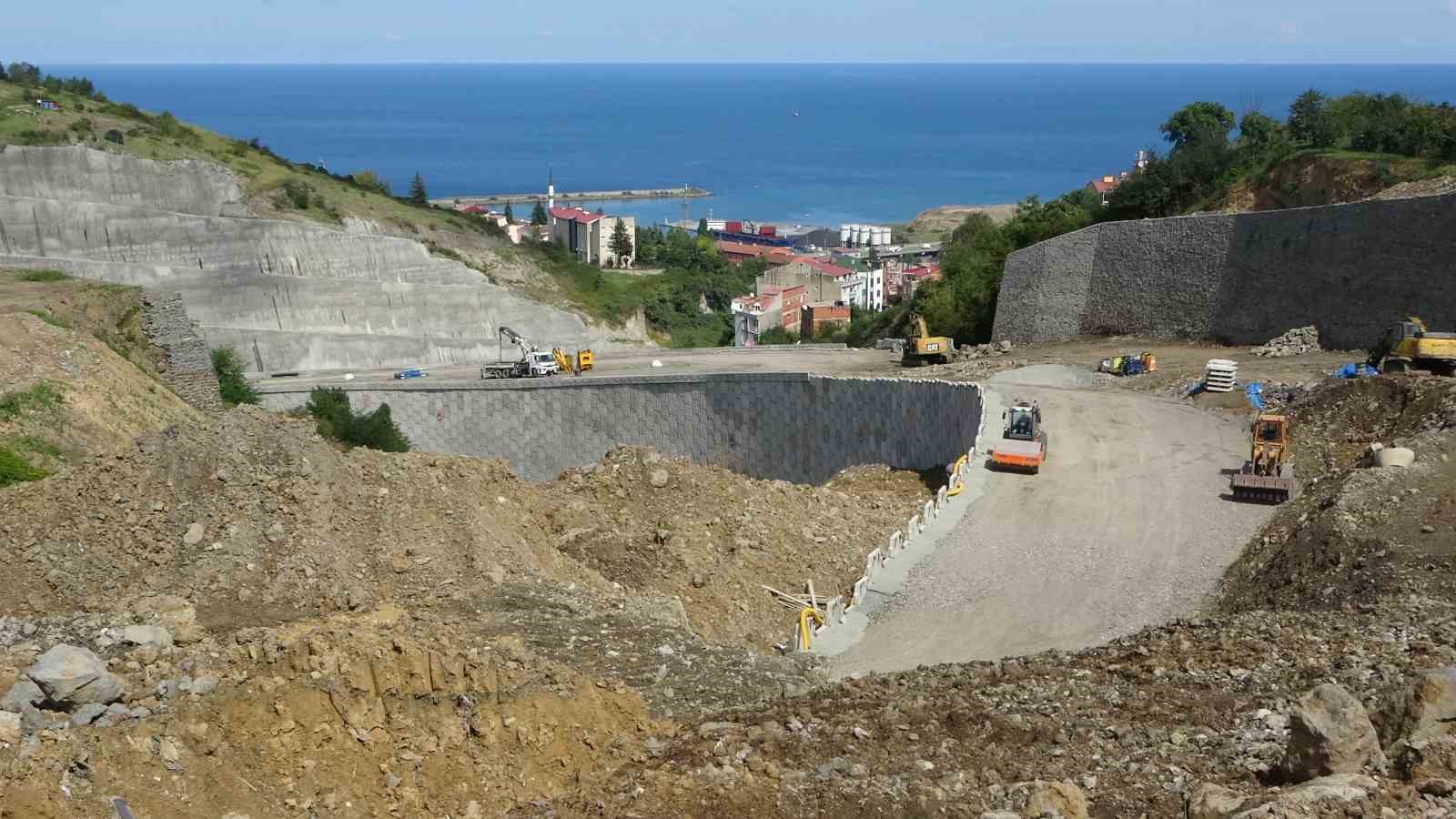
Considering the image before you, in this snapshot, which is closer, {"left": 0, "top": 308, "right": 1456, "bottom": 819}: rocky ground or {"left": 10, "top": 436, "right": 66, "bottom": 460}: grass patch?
{"left": 0, "top": 308, "right": 1456, "bottom": 819}: rocky ground

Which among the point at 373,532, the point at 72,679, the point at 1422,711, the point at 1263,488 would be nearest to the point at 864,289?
the point at 1263,488

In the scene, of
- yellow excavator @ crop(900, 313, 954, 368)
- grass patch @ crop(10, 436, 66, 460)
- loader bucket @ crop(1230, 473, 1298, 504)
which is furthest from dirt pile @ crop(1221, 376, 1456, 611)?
grass patch @ crop(10, 436, 66, 460)

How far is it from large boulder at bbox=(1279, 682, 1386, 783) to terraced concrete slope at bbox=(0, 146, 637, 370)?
115 feet

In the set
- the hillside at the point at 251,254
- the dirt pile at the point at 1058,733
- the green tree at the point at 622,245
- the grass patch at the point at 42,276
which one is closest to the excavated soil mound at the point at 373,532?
the dirt pile at the point at 1058,733

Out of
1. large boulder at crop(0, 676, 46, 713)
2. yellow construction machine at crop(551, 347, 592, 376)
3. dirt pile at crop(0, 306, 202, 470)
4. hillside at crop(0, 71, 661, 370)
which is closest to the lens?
large boulder at crop(0, 676, 46, 713)

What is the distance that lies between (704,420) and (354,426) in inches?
305

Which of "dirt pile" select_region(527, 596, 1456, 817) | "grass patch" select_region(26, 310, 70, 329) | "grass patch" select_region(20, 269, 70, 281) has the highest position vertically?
"grass patch" select_region(20, 269, 70, 281)

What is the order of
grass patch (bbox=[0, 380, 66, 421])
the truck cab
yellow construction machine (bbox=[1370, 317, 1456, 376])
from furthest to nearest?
1. the truck cab
2. yellow construction machine (bbox=[1370, 317, 1456, 376])
3. grass patch (bbox=[0, 380, 66, 421])

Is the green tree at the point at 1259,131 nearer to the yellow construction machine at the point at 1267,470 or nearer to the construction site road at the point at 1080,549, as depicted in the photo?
the construction site road at the point at 1080,549

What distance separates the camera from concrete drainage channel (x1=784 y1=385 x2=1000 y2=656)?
50.1 feet

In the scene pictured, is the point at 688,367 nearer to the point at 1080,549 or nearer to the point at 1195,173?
the point at 1195,173

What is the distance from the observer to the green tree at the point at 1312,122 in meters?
37.0

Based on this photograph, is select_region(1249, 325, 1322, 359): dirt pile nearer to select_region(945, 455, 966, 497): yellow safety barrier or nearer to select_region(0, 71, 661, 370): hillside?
select_region(945, 455, 966, 497): yellow safety barrier

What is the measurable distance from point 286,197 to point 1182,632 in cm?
4144
